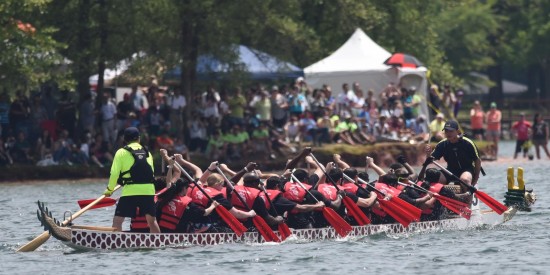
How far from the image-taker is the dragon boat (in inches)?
802

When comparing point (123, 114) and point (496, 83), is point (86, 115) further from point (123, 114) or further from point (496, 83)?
point (496, 83)

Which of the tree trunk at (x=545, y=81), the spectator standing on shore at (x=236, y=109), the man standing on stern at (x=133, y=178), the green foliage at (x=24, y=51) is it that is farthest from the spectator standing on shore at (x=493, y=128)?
the tree trunk at (x=545, y=81)

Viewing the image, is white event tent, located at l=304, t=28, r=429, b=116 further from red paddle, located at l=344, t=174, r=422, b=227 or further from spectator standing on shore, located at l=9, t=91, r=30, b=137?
red paddle, located at l=344, t=174, r=422, b=227

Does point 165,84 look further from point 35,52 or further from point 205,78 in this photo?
point 35,52

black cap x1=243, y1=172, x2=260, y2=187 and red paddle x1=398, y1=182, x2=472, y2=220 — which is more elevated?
black cap x1=243, y1=172, x2=260, y2=187

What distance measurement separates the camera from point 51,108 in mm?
37375

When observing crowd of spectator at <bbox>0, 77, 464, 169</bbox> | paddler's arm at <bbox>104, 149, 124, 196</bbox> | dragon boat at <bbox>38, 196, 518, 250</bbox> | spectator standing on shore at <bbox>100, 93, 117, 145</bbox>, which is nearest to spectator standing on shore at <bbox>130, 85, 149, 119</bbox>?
crowd of spectator at <bbox>0, 77, 464, 169</bbox>

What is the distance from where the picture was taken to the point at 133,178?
68.2 ft

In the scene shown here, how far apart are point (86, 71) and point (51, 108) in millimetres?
1387

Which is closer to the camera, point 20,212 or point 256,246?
point 256,246

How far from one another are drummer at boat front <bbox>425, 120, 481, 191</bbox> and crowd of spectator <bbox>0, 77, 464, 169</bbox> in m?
13.3

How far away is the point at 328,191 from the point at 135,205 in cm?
337

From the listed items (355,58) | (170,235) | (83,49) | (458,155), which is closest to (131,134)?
(170,235)

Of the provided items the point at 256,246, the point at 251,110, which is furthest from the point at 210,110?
the point at 256,246
